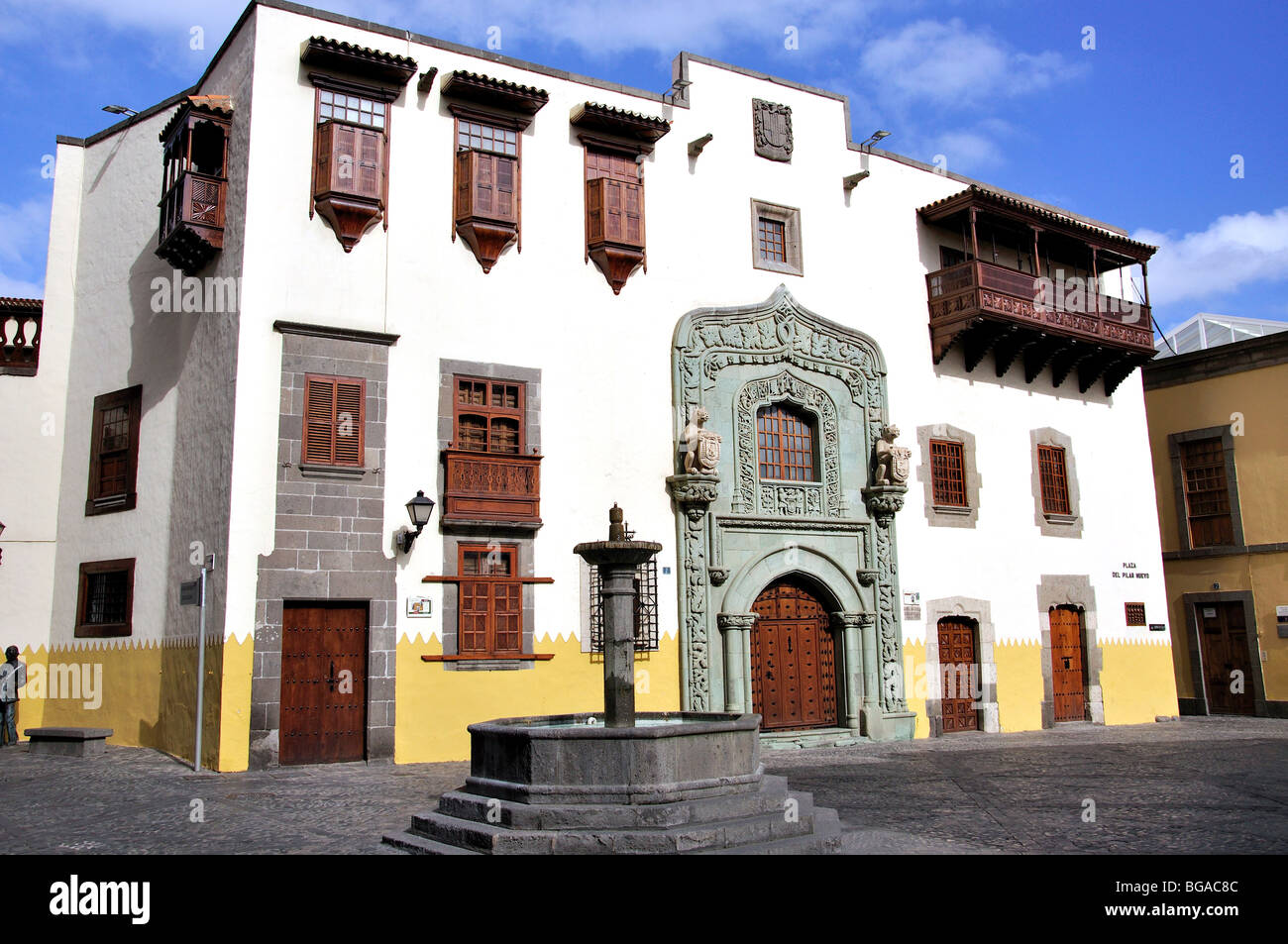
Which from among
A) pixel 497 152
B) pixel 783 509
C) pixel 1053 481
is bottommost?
pixel 783 509

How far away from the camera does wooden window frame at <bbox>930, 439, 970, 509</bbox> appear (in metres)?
20.7

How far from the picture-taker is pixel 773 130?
790 inches

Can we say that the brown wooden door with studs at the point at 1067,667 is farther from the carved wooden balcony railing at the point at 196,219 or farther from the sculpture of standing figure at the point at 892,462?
the carved wooden balcony railing at the point at 196,219

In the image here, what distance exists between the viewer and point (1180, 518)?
26.0 m

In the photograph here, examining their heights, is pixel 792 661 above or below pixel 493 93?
below

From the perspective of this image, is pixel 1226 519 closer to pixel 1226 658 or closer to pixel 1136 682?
pixel 1226 658

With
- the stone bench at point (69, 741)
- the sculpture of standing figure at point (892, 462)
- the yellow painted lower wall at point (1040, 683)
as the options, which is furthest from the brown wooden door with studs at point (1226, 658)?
the stone bench at point (69, 741)

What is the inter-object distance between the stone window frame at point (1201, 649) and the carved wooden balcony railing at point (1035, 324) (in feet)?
18.9

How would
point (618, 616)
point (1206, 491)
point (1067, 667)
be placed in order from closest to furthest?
point (618, 616), point (1067, 667), point (1206, 491)

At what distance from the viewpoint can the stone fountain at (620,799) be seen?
7977 mm

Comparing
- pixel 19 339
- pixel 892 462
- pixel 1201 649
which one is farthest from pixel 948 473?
pixel 19 339

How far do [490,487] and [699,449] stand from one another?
363 cm

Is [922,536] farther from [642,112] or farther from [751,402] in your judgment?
[642,112]

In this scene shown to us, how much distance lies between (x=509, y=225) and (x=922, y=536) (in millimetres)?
9543
